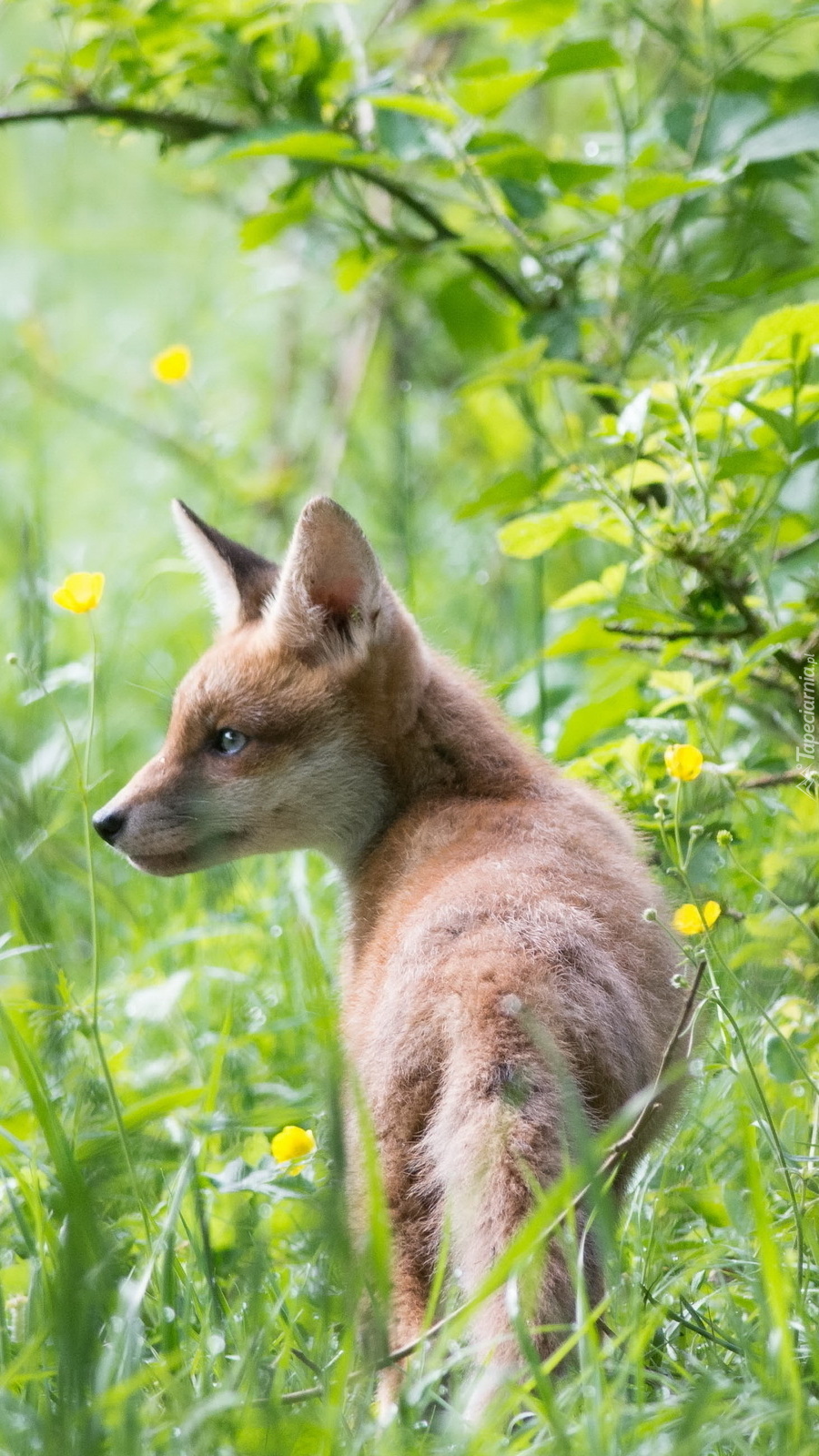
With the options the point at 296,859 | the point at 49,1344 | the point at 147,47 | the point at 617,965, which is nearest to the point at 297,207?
the point at 147,47

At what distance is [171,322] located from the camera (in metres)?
8.02

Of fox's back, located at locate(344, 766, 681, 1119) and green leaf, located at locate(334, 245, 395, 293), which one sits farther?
green leaf, located at locate(334, 245, 395, 293)

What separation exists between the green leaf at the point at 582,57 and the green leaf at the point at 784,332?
101cm

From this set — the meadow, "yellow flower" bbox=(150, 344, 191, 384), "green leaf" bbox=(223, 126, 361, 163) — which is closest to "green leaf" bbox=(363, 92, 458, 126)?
the meadow

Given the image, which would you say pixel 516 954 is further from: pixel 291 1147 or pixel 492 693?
pixel 492 693

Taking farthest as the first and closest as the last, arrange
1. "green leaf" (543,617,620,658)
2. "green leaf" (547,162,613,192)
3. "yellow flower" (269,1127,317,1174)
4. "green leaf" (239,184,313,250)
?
"green leaf" (239,184,313,250)
"green leaf" (547,162,613,192)
"green leaf" (543,617,620,658)
"yellow flower" (269,1127,317,1174)

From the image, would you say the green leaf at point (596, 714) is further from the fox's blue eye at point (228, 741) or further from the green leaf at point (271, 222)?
the green leaf at point (271, 222)

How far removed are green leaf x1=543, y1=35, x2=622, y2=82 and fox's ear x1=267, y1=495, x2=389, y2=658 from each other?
129 cm

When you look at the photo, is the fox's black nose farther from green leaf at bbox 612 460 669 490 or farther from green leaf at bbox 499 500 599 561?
green leaf at bbox 612 460 669 490

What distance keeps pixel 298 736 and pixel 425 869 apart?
602 mm

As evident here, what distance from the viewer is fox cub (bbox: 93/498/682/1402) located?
6.48 ft

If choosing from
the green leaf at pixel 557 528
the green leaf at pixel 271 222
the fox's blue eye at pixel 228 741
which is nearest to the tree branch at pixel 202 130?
the green leaf at pixel 271 222

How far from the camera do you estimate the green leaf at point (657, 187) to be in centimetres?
310

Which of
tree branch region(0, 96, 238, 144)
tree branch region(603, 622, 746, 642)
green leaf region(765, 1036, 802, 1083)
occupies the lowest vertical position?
green leaf region(765, 1036, 802, 1083)
